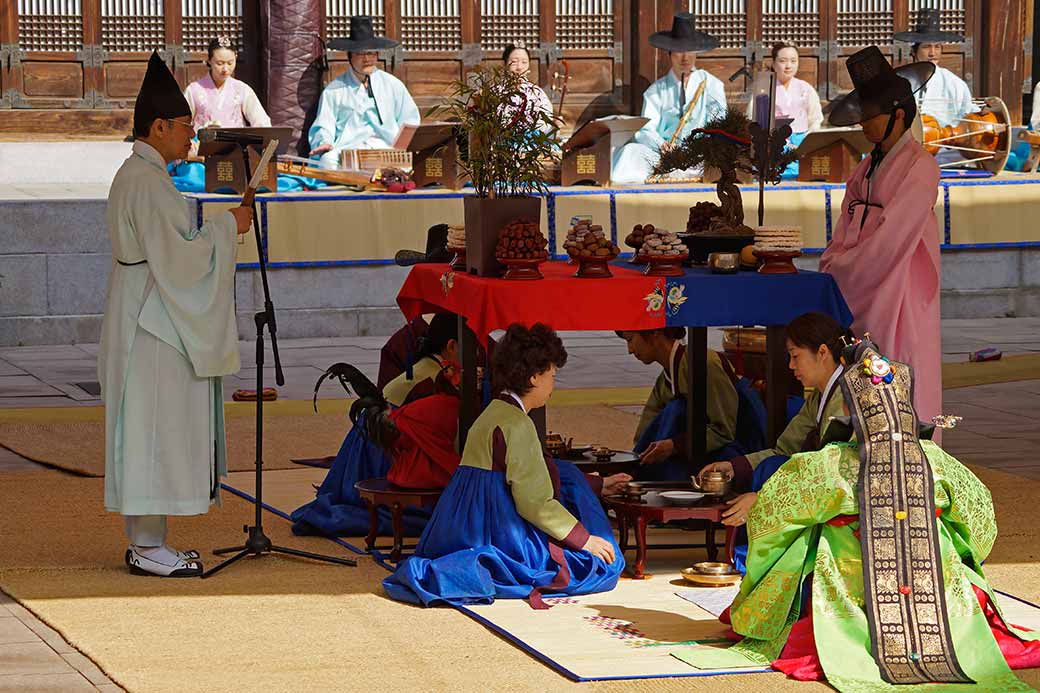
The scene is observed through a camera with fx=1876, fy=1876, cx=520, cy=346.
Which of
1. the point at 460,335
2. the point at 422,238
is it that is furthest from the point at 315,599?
the point at 422,238

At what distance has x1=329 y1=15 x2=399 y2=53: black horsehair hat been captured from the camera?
13000 millimetres

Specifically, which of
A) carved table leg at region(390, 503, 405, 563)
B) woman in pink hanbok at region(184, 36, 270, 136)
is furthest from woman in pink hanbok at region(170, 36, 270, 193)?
carved table leg at region(390, 503, 405, 563)

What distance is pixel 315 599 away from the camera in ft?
16.3

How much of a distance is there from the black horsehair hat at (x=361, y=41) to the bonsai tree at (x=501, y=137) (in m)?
7.50

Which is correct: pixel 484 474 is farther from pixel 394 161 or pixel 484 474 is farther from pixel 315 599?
pixel 394 161

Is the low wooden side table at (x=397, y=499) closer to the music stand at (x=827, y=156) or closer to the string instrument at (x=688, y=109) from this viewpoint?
the music stand at (x=827, y=156)

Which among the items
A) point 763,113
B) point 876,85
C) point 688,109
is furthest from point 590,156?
point 876,85

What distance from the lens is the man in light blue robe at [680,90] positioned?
13.3 m

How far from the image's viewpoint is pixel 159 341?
521 centimetres

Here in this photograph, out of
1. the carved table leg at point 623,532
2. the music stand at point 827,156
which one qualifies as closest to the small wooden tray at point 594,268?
the carved table leg at point 623,532

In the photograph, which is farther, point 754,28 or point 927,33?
point 754,28

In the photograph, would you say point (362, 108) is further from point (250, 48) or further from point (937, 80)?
point (937, 80)

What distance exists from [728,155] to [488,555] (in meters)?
1.81

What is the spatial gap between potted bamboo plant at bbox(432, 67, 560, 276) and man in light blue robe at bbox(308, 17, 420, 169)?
23.1 ft
